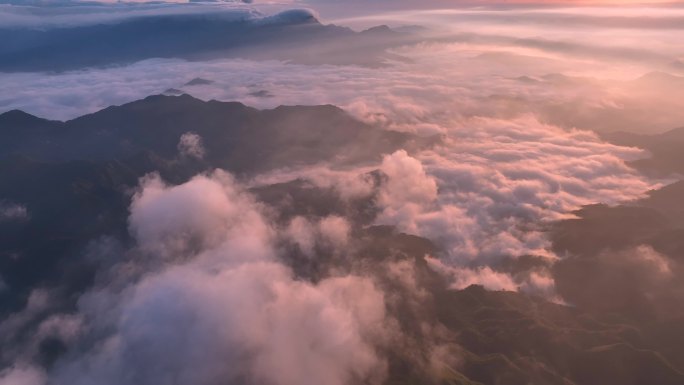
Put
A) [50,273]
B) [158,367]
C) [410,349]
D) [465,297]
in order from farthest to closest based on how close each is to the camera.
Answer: [50,273], [465,297], [410,349], [158,367]

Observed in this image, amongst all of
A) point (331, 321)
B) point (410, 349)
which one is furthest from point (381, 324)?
point (331, 321)

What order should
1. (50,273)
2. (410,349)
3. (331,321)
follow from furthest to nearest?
(50,273)
(410,349)
(331,321)

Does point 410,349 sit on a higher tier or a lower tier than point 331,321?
lower

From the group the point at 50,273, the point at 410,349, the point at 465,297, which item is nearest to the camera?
the point at 410,349

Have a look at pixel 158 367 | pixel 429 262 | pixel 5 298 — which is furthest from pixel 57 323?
pixel 429 262

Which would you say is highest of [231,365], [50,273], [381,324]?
[231,365]

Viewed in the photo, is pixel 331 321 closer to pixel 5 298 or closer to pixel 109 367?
pixel 109 367

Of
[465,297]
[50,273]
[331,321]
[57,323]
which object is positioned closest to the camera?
[331,321]

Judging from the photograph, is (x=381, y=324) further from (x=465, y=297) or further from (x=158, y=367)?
(x=158, y=367)

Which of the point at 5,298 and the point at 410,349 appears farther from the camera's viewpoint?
the point at 5,298
